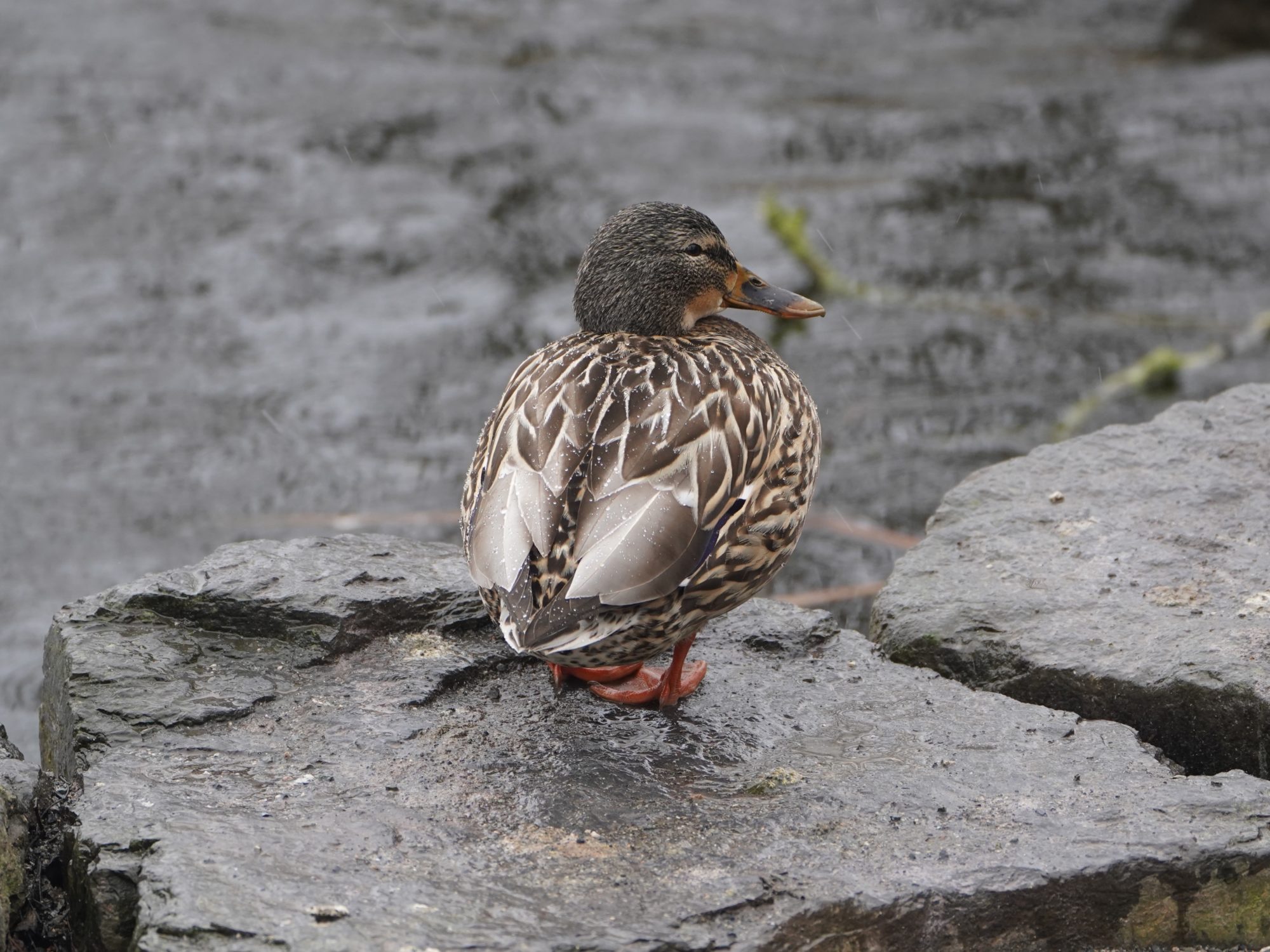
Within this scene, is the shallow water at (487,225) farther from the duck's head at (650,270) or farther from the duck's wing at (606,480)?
the duck's wing at (606,480)

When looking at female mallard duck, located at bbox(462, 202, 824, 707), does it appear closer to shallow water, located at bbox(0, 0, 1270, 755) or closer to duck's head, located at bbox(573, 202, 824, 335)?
duck's head, located at bbox(573, 202, 824, 335)

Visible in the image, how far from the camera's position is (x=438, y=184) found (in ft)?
36.6

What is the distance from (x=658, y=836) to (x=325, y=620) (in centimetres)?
136

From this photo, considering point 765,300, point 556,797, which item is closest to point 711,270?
point 765,300

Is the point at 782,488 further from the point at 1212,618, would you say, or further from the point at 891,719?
the point at 1212,618

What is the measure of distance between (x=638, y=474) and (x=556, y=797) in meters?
0.81

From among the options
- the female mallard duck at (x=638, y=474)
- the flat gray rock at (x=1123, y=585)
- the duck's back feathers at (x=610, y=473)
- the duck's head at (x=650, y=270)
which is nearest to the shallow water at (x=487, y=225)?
the flat gray rock at (x=1123, y=585)

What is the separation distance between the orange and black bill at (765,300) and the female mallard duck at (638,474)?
20 cm

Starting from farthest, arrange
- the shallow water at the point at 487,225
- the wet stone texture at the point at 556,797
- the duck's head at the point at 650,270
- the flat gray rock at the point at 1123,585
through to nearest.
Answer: the shallow water at the point at 487,225 < the duck's head at the point at 650,270 < the flat gray rock at the point at 1123,585 < the wet stone texture at the point at 556,797

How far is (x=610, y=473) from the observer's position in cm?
418

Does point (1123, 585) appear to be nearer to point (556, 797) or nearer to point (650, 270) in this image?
point (650, 270)

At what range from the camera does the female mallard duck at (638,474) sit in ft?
13.1

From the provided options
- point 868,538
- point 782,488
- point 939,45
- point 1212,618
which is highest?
point 939,45

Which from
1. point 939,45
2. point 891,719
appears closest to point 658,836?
point 891,719
